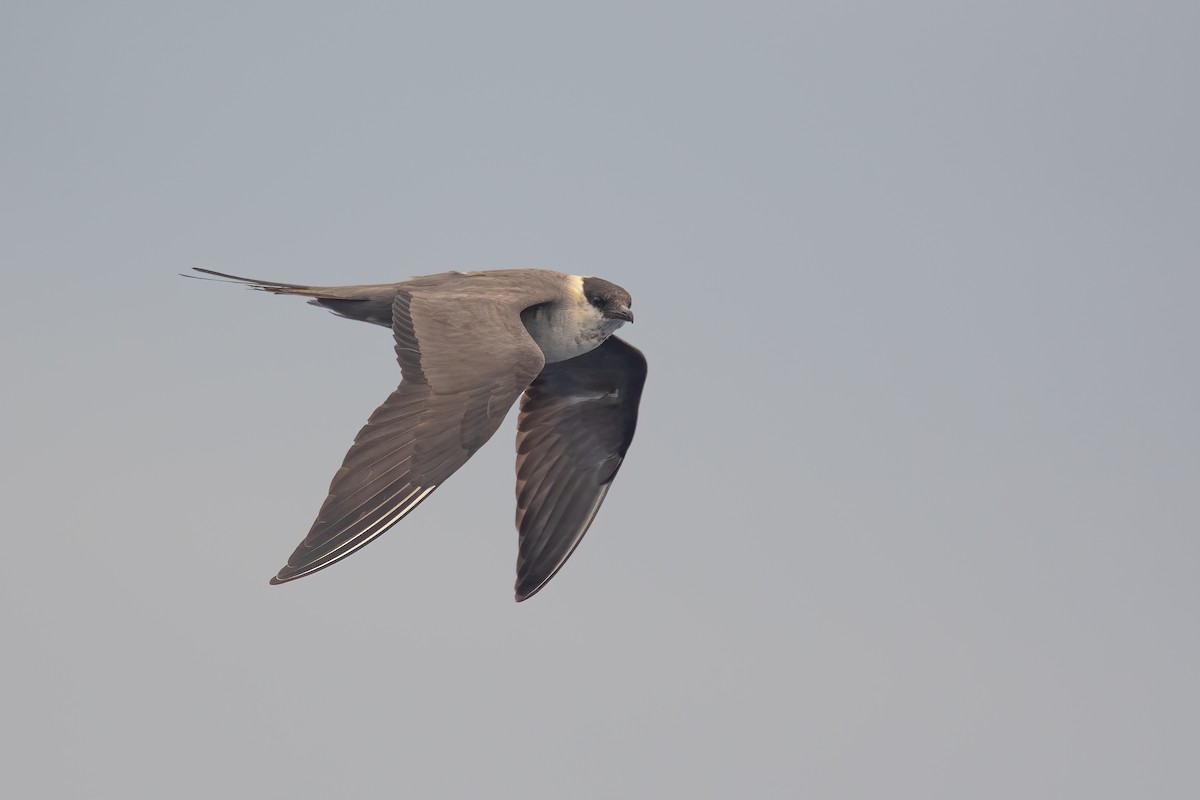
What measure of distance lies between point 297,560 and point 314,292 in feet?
13.5

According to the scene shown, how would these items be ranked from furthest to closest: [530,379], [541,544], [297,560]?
[541,544], [530,379], [297,560]

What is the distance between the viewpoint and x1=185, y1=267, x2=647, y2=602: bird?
1241 centimetres

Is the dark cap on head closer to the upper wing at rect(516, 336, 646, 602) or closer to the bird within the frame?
the bird

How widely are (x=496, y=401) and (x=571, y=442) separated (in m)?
4.49

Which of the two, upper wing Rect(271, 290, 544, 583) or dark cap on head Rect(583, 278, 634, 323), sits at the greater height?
dark cap on head Rect(583, 278, 634, 323)

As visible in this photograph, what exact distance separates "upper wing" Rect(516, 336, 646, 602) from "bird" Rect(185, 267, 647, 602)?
1cm

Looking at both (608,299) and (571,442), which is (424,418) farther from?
(571,442)

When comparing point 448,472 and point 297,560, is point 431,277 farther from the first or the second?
point 297,560

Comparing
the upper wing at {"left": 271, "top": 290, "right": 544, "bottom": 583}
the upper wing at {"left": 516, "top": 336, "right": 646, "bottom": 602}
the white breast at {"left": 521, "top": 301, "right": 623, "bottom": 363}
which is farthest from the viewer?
the upper wing at {"left": 516, "top": 336, "right": 646, "bottom": 602}

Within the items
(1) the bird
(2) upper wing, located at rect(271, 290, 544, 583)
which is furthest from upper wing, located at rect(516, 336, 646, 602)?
(2) upper wing, located at rect(271, 290, 544, 583)

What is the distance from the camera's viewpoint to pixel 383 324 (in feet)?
50.5

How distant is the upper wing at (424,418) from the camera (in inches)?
477

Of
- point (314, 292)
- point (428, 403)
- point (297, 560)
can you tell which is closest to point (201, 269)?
point (314, 292)

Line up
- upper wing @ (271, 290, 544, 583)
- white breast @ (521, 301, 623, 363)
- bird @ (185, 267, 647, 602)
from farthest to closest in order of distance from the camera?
white breast @ (521, 301, 623, 363)
bird @ (185, 267, 647, 602)
upper wing @ (271, 290, 544, 583)
